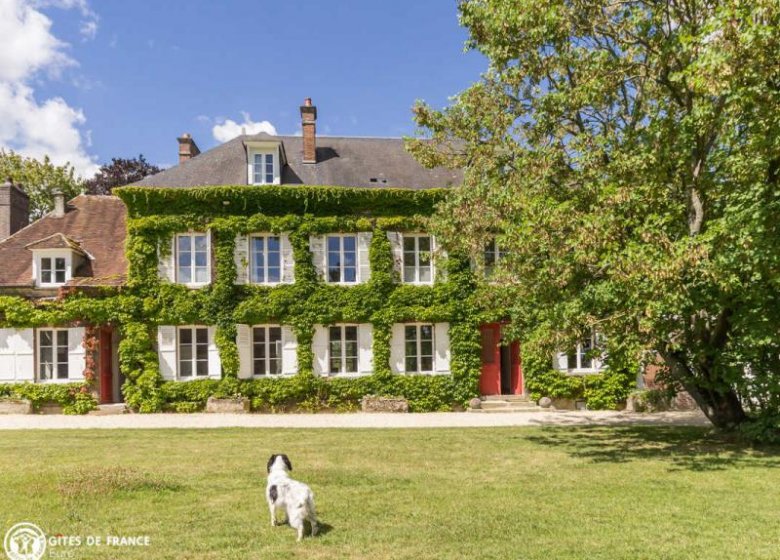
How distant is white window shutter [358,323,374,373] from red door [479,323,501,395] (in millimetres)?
3624

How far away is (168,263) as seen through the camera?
17.5 meters

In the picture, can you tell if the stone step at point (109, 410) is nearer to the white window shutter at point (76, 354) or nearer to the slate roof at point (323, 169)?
the white window shutter at point (76, 354)

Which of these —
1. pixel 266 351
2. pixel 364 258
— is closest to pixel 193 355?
pixel 266 351

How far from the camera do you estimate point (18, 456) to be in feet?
32.2

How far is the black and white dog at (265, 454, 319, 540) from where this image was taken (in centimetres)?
554

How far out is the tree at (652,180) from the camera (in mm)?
8242

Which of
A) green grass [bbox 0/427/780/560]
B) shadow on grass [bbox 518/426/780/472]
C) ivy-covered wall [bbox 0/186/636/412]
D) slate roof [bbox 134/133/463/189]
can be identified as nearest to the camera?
green grass [bbox 0/427/780/560]

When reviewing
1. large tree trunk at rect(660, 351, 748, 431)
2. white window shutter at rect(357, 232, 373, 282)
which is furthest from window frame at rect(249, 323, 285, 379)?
large tree trunk at rect(660, 351, 748, 431)

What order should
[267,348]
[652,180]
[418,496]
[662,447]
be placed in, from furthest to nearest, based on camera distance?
[267,348]
[662,447]
[652,180]
[418,496]

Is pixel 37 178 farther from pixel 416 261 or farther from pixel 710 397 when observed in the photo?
pixel 710 397

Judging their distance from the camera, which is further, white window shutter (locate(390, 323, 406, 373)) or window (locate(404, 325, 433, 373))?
window (locate(404, 325, 433, 373))

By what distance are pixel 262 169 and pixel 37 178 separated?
2089 cm

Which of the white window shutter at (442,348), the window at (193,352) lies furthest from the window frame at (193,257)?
the white window shutter at (442,348)

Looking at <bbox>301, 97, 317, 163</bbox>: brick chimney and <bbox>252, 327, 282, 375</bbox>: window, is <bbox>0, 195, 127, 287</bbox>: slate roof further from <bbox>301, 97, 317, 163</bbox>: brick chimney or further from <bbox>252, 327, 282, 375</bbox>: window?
<bbox>301, 97, 317, 163</bbox>: brick chimney
